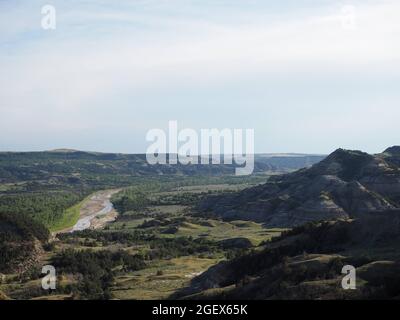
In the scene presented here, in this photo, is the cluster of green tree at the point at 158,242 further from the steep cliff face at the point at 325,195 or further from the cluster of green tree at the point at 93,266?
the steep cliff face at the point at 325,195

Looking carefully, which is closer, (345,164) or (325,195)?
(325,195)

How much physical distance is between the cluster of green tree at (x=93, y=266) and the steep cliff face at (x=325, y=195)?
1537 inches

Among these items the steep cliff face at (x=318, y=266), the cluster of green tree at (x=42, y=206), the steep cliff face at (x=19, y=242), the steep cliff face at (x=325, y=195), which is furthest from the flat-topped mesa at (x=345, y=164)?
the steep cliff face at (x=19, y=242)

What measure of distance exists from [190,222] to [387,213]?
6407 centimetres

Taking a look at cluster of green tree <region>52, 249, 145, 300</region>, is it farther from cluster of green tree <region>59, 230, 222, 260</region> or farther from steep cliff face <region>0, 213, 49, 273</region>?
cluster of green tree <region>59, 230, 222, 260</region>

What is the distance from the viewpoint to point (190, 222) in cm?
11369

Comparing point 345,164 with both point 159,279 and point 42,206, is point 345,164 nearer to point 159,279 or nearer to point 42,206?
point 159,279

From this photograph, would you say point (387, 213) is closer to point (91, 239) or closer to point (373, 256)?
point (373, 256)

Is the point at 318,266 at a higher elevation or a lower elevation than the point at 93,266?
higher

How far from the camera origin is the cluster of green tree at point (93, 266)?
56031 mm

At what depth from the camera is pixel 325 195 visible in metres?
108

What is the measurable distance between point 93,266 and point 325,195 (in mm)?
55279

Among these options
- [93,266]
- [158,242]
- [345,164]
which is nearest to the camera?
[93,266]

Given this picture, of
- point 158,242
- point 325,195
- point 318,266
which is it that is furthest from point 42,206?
point 318,266
